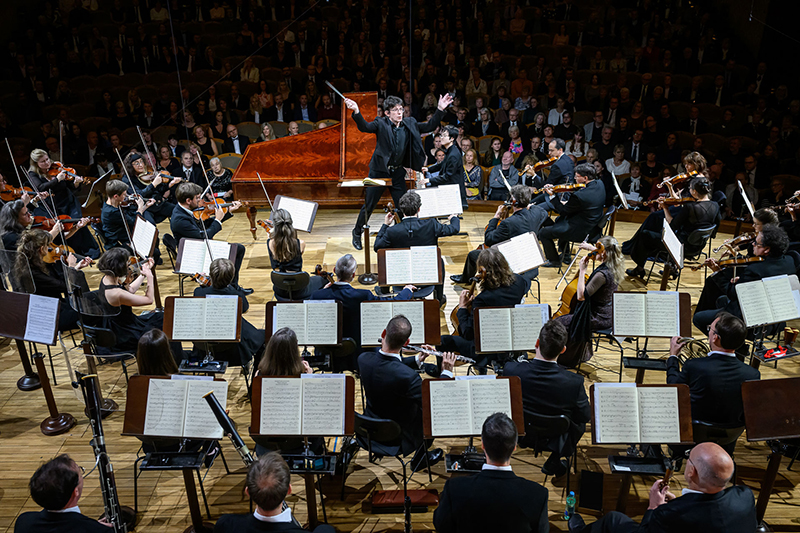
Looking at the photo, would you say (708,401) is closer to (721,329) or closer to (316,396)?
(721,329)

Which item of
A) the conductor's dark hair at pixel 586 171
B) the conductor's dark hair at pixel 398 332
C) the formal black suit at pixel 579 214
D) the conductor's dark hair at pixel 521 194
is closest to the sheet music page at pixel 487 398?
the conductor's dark hair at pixel 398 332

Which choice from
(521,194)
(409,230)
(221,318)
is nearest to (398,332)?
(221,318)

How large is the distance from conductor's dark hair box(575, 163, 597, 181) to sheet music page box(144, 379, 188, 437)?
5040 millimetres

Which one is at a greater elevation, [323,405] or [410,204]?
[410,204]

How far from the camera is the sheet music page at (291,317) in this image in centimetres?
438

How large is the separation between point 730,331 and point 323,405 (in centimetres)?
240

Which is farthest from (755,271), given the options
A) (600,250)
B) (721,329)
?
(721,329)

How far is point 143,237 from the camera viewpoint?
227 inches

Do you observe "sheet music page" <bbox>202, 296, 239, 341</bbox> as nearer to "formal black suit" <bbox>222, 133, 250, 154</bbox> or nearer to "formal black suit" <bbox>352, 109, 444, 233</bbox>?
"formal black suit" <bbox>352, 109, 444, 233</bbox>

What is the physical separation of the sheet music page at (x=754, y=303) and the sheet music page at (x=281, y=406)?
3256 millimetres

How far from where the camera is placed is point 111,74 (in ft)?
37.6

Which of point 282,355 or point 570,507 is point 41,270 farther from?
point 570,507

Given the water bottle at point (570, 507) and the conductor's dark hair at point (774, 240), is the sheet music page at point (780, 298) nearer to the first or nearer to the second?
the conductor's dark hair at point (774, 240)

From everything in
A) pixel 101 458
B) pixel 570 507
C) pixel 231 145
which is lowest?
pixel 570 507
